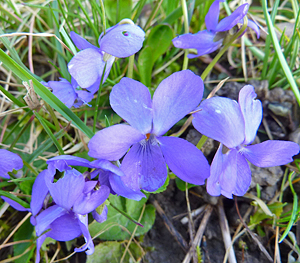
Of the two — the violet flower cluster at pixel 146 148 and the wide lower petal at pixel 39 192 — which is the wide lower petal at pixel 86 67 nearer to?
the violet flower cluster at pixel 146 148

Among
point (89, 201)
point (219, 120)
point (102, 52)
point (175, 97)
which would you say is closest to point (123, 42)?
point (102, 52)

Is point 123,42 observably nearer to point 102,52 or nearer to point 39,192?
point 102,52

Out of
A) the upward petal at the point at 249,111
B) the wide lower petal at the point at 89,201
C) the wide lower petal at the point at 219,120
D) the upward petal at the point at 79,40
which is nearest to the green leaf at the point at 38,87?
the upward petal at the point at 79,40

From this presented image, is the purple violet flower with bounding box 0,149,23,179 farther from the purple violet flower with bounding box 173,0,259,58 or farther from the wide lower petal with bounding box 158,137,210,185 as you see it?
the purple violet flower with bounding box 173,0,259,58

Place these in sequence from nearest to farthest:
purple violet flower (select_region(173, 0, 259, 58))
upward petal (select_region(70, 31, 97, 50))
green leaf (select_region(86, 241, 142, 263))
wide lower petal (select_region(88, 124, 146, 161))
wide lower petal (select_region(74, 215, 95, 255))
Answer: wide lower petal (select_region(88, 124, 146, 161)) → wide lower petal (select_region(74, 215, 95, 255)) → upward petal (select_region(70, 31, 97, 50)) → purple violet flower (select_region(173, 0, 259, 58)) → green leaf (select_region(86, 241, 142, 263))

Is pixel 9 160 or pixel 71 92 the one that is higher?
pixel 71 92

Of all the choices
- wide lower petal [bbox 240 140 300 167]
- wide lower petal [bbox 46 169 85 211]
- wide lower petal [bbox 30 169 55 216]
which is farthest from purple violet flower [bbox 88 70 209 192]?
wide lower petal [bbox 30 169 55 216]
